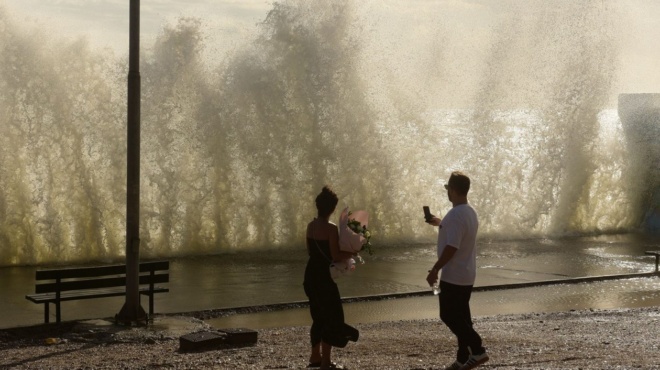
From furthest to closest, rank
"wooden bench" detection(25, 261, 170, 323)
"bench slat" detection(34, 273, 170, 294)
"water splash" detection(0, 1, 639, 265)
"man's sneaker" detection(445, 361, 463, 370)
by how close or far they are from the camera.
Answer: "water splash" detection(0, 1, 639, 265)
"bench slat" detection(34, 273, 170, 294)
"wooden bench" detection(25, 261, 170, 323)
"man's sneaker" detection(445, 361, 463, 370)

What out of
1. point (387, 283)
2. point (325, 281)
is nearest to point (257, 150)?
point (387, 283)

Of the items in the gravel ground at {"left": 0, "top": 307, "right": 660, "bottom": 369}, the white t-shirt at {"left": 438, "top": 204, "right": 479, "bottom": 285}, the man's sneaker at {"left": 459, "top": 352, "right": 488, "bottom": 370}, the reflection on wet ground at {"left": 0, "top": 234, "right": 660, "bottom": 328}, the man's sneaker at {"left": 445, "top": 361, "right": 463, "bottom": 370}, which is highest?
the white t-shirt at {"left": 438, "top": 204, "right": 479, "bottom": 285}

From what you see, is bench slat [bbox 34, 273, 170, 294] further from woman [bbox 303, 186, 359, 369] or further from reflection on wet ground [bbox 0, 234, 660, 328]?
woman [bbox 303, 186, 359, 369]

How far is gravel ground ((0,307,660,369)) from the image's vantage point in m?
8.53

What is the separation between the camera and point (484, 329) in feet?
36.2

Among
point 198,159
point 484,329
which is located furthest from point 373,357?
point 198,159

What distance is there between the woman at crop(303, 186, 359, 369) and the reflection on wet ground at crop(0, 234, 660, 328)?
4065mm

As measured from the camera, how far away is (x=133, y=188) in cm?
1131

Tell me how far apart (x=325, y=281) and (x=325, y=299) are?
5.9 inches

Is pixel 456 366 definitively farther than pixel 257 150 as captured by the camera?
No

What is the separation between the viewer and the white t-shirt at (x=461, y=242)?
24.3 feet

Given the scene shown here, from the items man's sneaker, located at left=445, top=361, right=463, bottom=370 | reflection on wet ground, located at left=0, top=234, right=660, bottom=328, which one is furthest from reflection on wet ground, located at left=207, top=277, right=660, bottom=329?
man's sneaker, located at left=445, top=361, right=463, bottom=370

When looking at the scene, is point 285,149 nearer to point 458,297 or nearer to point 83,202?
point 83,202

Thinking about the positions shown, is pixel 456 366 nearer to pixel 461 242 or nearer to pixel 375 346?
pixel 461 242
